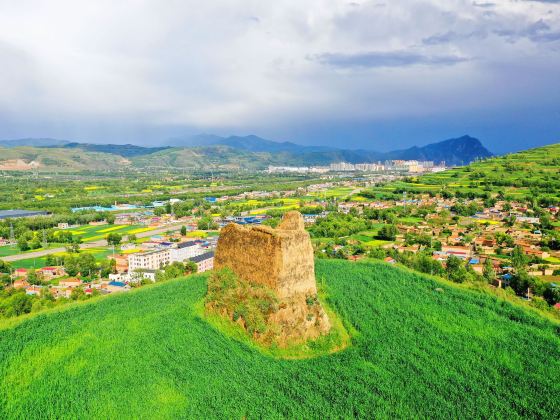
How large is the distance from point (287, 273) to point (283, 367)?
11.6ft

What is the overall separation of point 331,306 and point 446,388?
7757mm

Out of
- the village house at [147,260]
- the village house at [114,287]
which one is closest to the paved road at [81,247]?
the village house at [147,260]

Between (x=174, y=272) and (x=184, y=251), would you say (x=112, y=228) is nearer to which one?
(x=184, y=251)

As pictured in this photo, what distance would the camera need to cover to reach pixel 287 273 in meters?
16.8

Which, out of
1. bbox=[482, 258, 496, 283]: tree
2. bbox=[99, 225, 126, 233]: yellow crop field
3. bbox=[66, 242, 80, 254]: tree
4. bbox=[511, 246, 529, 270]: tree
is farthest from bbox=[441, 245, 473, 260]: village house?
bbox=[99, 225, 126, 233]: yellow crop field

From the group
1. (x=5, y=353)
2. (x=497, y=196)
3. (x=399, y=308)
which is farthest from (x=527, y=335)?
(x=497, y=196)

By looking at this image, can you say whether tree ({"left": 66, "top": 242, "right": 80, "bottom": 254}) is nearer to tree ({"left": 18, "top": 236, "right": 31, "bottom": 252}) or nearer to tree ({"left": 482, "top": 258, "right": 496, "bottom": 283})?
tree ({"left": 18, "top": 236, "right": 31, "bottom": 252})

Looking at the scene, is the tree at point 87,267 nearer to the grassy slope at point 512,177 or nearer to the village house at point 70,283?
the village house at point 70,283

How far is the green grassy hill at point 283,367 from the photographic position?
12.2 metres

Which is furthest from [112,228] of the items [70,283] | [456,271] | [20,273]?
[456,271]

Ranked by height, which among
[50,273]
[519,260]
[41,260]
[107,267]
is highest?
[519,260]

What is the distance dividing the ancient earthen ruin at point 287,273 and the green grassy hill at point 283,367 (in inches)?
60.3

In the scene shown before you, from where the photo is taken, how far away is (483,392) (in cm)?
1310

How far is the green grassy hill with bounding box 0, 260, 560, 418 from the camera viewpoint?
40.1 ft
